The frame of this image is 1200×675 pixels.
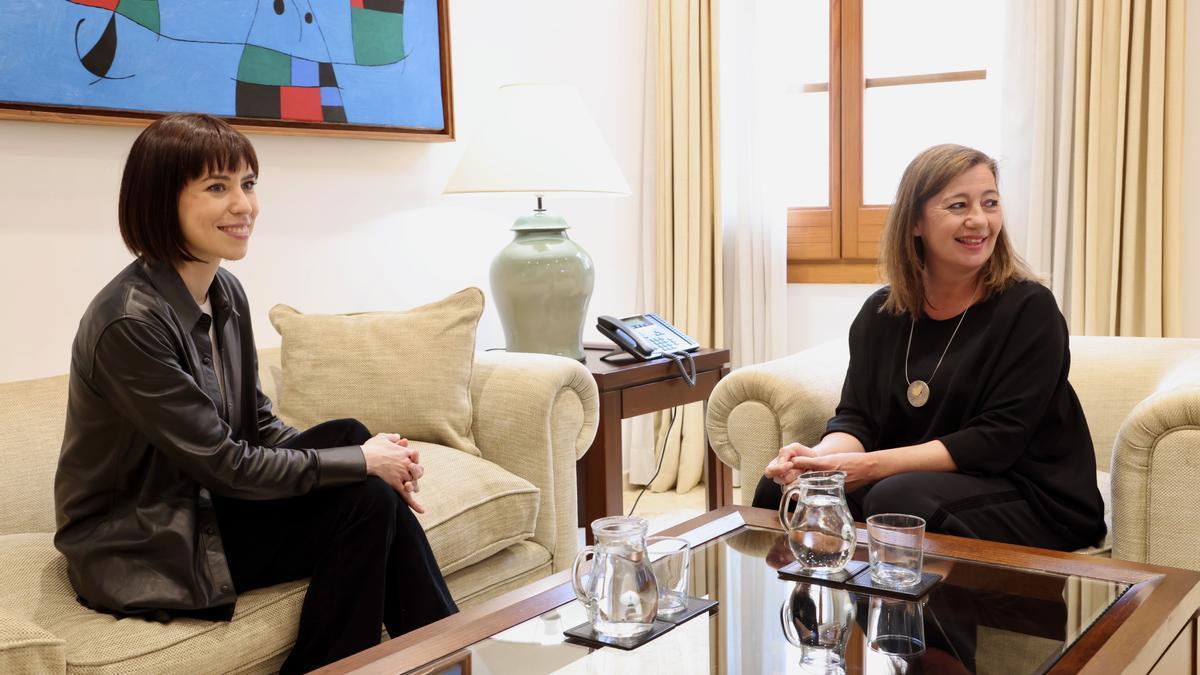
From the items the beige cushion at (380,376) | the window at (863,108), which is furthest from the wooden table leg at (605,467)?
the window at (863,108)

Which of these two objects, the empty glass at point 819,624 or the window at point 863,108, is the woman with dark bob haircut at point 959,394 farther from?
the window at point 863,108

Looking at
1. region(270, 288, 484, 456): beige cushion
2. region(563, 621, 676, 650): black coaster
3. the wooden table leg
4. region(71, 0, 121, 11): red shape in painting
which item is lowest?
the wooden table leg

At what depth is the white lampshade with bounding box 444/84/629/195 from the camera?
123 inches

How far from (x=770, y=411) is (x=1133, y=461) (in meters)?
0.76

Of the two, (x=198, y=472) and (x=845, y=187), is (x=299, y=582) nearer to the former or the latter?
(x=198, y=472)

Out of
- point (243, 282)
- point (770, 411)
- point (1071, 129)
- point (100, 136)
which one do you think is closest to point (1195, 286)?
point (1071, 129)

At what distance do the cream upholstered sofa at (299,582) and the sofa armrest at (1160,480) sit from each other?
1218 millimetres

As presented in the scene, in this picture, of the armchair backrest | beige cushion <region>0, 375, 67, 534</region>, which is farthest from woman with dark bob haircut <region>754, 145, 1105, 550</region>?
beige cushion <region>0, 375, 67, 534</region>

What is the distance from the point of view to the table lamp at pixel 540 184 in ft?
10.3

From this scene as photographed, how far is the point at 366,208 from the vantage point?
3467mm

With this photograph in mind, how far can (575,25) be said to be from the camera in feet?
13.9

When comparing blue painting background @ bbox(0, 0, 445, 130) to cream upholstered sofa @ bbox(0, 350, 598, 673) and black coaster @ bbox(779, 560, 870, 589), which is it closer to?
cream upholstered sofa @ bbox(0, 350, 598, 673)

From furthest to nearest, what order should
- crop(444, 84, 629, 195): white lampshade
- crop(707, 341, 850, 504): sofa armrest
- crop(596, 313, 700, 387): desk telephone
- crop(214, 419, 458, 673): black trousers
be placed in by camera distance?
crop(596, 313, 700, 387): desk telephone → crop(444, 84, 629, 195): white lampshade → crop(707, 341, 850, 504): sofa armrest → crop(214, 419, 458, 673): black trousers

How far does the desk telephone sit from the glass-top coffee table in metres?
1.52
